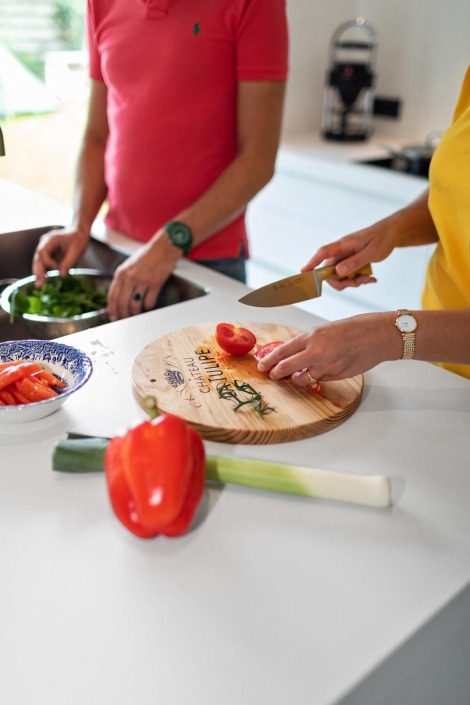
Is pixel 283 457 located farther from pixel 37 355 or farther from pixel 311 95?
pixel 311 95

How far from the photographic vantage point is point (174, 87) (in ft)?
4.52

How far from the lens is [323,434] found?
2.90 ft

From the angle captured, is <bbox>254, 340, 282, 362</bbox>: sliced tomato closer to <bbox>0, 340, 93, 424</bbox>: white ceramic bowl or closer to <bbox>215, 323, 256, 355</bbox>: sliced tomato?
<bbox>215, 323, 256, 355</bbox>: sliced tomato

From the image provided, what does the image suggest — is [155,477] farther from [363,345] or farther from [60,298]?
[60,298]

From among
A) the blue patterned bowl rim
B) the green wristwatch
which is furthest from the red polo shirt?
the blue patterned bowl rim

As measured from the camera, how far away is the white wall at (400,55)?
9.30 ft

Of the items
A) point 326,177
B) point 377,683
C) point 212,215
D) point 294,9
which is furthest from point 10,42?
point 377,683

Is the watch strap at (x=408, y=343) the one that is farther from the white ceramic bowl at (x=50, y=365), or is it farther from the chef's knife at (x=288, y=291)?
the white ceramic bowl at (x=50, y=365)

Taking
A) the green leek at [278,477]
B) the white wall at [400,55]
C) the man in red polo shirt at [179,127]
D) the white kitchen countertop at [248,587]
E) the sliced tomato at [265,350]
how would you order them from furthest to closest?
1. the white wall at [400,55]
2. the man in red polo shirt at [179,127]
3. the sliced tomato at [265,350]
4. the green leek at [278,477]
5. the white kitchen countertop at [248,587]

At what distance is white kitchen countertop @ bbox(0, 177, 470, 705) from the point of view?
0.56m

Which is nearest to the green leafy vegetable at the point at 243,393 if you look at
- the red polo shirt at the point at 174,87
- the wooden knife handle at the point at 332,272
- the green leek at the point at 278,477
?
the green leek at the point at 278,477

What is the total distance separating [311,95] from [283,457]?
2.74 m

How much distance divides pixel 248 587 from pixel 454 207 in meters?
0.72

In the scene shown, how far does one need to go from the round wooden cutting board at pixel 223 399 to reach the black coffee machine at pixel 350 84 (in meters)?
2.21
